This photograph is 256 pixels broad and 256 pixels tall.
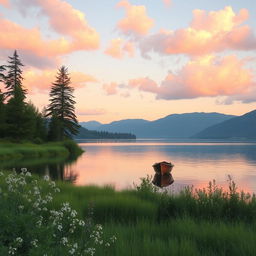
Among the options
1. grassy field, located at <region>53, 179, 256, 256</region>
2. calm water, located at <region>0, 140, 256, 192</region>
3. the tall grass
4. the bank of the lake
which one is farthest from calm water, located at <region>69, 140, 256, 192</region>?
the tall grass

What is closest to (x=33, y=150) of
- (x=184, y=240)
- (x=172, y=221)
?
(x=172, y=221)

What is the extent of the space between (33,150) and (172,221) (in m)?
51.8

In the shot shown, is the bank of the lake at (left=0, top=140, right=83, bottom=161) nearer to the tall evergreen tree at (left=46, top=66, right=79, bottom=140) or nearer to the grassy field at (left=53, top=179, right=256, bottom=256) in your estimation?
the tall evergreen tree at (left=46, top=66, right=79, bottom=140)

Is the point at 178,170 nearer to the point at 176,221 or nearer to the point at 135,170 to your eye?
the point at 135,170

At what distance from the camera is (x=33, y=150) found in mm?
58875

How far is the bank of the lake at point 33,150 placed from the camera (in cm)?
5291

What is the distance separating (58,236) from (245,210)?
24.0 ft

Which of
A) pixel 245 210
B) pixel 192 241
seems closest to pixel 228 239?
pixel 192 241

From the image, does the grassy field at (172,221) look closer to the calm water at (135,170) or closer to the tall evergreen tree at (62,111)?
the calm water at (135,170)

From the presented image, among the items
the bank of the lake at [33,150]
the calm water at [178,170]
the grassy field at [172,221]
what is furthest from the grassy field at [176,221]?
the bank of the lake at [33,150]

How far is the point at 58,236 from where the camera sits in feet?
19.5

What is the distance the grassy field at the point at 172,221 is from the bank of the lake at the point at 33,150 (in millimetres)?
39220

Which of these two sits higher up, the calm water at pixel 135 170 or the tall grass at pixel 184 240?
the tall grass at pixel 184 240

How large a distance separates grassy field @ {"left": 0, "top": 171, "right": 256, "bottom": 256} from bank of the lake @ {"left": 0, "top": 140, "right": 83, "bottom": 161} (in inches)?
1544
